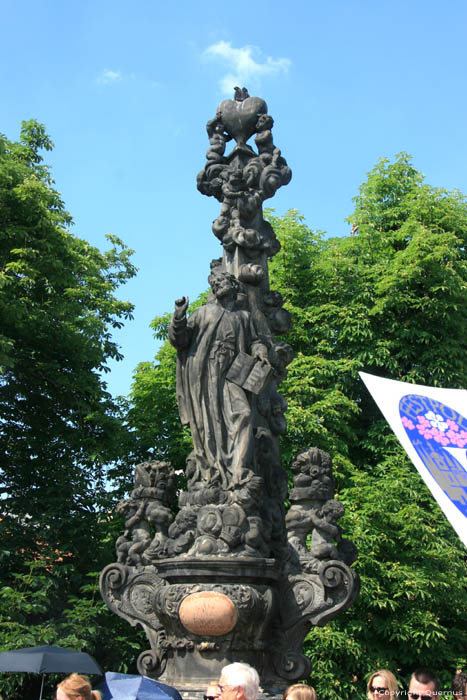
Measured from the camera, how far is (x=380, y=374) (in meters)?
18.6

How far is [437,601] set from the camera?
48.5 ft

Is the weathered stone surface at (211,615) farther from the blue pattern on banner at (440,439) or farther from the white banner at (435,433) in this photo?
the blue pattern on banner at (440,439)

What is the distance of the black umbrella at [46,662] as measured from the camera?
6.13 metres

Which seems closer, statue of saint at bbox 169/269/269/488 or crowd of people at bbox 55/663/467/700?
crowd of people at bbox 55/663/467/700

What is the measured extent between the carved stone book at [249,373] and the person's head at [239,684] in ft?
16.5

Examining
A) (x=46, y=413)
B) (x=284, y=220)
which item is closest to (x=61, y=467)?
(x=46, y=413)

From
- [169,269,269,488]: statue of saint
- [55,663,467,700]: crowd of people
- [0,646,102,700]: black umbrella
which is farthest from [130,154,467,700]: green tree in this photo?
[55,663,467,700]: crowd of people

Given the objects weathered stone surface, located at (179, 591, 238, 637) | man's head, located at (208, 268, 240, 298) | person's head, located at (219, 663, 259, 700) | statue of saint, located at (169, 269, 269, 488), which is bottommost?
person's head, located at (219, 663, 259, 700)

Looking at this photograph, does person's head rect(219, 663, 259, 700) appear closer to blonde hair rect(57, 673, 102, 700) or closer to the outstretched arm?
blonde hair rect(57, 673, 102, 700)

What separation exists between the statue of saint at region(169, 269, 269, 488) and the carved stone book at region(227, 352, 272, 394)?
0.03 metres

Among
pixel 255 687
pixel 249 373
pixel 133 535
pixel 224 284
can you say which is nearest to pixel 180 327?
pixel 224 284

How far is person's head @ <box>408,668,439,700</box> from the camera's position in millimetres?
4590

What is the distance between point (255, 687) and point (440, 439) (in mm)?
1534

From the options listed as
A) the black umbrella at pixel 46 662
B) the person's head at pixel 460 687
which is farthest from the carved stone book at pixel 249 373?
the person's head at pixel 460 687
